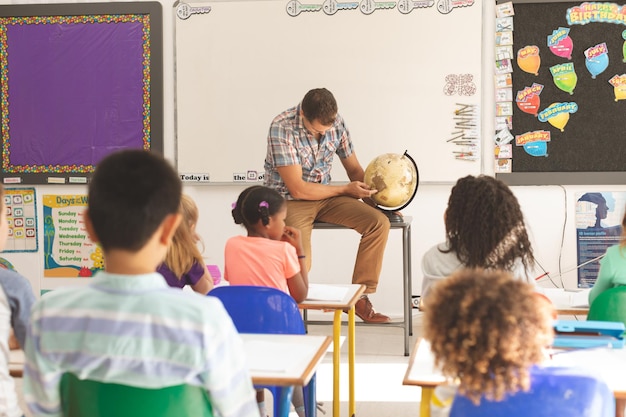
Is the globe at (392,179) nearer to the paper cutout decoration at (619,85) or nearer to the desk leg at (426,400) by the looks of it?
the paper cutout decoration at (619,85)

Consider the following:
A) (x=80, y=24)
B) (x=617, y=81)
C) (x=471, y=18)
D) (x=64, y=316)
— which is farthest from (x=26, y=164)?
(x=64, y=316)

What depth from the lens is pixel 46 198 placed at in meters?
5.53

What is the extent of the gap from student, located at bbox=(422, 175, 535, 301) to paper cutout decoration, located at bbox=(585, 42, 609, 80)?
2.90 meters

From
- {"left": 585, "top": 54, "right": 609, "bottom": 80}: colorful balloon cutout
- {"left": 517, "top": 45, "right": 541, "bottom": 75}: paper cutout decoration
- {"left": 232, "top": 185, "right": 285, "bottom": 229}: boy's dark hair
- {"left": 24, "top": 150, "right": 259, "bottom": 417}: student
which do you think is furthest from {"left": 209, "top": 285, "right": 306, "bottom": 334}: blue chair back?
{"left": 585, "top": 54, "right": 609, "bottom": 80}: colorful balloon cutout

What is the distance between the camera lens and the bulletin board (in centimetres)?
491

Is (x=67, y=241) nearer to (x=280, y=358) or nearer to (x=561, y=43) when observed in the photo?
(x=561, y=43)

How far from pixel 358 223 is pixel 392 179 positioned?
326 mm

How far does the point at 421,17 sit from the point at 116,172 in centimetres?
396

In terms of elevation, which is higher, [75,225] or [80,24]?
[80,24]

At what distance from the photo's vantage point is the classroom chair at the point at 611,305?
2150 mm

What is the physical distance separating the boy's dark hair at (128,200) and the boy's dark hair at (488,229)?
1148 millimetres

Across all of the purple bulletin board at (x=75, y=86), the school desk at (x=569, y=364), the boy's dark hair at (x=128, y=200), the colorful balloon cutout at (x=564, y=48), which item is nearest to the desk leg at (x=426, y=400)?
the school desk at (x=569, y=364)

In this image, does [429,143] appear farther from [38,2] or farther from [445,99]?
[38,2]

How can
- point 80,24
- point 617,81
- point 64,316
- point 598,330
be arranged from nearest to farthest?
point 64,316
point 598,330
point 617,81
point 80,24
